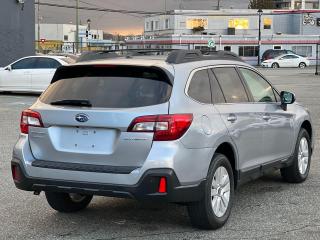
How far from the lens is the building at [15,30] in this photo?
28375 millimetres

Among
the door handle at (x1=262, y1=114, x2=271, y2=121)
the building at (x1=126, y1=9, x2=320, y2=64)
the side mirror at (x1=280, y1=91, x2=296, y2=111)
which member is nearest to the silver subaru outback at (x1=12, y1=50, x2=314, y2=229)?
the door handle at (x1=262, y1=114, x2=271, y2=121)

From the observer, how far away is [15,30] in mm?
28953

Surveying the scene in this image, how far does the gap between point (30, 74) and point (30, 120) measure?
A: 51.3ft

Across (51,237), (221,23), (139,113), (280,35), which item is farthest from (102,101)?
(221,23)

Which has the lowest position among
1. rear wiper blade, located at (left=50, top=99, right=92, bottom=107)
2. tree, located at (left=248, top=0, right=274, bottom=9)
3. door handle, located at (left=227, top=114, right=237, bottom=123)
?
door handle, located at (left=227, top=114, right=237, bottom=123)

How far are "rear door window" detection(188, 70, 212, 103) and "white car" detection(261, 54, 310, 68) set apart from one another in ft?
165

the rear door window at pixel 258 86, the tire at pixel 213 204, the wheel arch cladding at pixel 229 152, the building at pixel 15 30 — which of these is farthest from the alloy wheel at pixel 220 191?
the building at pixel 15 30

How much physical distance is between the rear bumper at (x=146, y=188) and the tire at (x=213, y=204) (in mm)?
125

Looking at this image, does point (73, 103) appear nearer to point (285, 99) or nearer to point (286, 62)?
point (285, 99)

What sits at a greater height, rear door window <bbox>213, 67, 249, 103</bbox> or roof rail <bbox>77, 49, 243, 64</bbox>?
roof rail <bbox>77, 49, 243, 64</bbox>

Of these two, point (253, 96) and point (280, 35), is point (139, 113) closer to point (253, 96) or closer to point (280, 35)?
point (253, 96)

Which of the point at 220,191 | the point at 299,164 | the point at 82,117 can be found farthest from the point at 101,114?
the point at 299,164

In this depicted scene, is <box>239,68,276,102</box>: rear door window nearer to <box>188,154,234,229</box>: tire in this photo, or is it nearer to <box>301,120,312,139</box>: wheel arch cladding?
<box>301,120,312,139</box>: wheel arch cladding

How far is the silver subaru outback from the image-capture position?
5.18 metres
